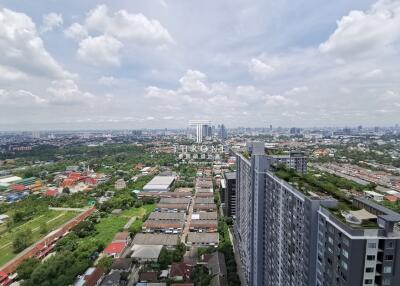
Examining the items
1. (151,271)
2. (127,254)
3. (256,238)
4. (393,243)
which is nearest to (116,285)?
(151,271)

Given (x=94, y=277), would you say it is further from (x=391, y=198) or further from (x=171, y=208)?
(x=391, y=198)

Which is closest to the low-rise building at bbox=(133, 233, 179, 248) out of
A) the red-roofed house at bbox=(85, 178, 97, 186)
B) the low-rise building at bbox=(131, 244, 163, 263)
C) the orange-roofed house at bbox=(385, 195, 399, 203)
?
the low-rise building at bbox=(131, 244, 163, 263)

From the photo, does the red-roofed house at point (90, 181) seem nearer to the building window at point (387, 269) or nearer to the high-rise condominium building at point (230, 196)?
the high-rise condominium building at point (230, 196)

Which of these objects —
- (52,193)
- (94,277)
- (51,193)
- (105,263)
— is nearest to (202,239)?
(105,263)

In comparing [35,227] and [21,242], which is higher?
[21,242]

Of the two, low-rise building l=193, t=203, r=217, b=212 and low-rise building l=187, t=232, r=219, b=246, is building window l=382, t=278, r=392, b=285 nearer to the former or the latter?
low-rise building l=187, t=232, r=219, b=246
